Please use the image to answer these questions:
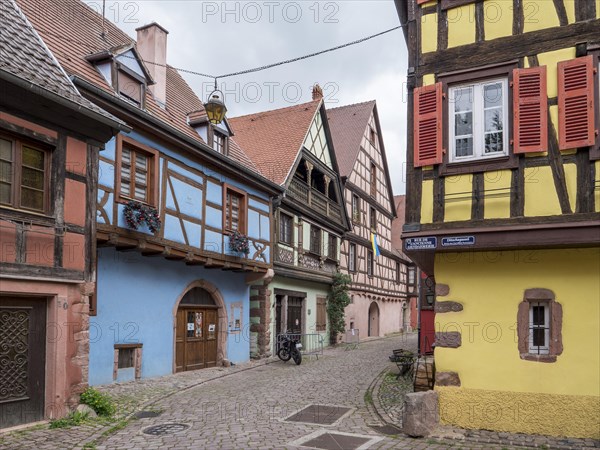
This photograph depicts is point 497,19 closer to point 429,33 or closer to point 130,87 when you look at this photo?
point 429,33

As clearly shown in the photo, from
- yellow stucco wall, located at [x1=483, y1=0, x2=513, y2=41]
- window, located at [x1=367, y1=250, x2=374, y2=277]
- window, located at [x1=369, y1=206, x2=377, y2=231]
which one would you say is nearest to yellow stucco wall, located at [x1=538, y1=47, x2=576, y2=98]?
yellow stucco wall, located at [x1=483, y1=0, x2=513, y2=41]

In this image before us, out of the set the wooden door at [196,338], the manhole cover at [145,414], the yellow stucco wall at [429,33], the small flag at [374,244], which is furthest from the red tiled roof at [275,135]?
the manhole cover at [145,414]

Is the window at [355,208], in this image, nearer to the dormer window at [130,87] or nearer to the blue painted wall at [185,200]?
the blue painted wall at [185,200]

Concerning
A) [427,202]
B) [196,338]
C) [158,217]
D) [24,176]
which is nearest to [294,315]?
[196,338]

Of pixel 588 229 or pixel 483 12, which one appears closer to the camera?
pixel 588 229

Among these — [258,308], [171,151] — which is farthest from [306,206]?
[171,151]

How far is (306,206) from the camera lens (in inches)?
812

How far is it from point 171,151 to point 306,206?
26.6 ft

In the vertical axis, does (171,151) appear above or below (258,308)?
above

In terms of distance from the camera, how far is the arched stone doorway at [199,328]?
14219 millimetres

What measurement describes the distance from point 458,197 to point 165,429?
17.4 feet

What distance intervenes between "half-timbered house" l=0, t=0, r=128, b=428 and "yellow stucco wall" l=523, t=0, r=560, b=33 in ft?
20.5

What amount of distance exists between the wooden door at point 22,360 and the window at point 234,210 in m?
7.31

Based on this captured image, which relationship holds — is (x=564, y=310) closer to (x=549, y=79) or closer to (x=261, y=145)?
(x=549, y=79)
